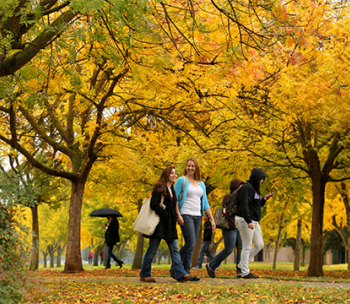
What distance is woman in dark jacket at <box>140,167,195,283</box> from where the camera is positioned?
7.45 metres

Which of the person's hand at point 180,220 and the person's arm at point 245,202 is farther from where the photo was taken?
the person's arm at point 245,202

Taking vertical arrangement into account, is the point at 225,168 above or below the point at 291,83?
below

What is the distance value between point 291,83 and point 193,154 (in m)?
3.28

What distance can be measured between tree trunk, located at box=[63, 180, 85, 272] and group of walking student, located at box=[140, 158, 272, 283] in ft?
16.1

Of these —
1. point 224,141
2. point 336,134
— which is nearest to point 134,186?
point 224,141

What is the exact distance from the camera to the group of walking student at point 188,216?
295 inches

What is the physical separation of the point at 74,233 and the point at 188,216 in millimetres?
5618

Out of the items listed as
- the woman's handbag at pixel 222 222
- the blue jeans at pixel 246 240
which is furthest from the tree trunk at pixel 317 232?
the blue jeans at pixel 246 240

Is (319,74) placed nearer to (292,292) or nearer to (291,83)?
(291,83)

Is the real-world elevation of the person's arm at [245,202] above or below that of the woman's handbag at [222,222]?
above

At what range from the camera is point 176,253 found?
24.8ft

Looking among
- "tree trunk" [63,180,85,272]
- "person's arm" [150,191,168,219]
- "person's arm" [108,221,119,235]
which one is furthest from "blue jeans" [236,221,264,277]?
"person's arm" [108,221,119,235]

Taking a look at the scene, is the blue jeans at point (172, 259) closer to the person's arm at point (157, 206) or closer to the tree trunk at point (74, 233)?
the person's arm at point (157, 206)

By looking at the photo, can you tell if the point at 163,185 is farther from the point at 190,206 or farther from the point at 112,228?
the point at 112,228
